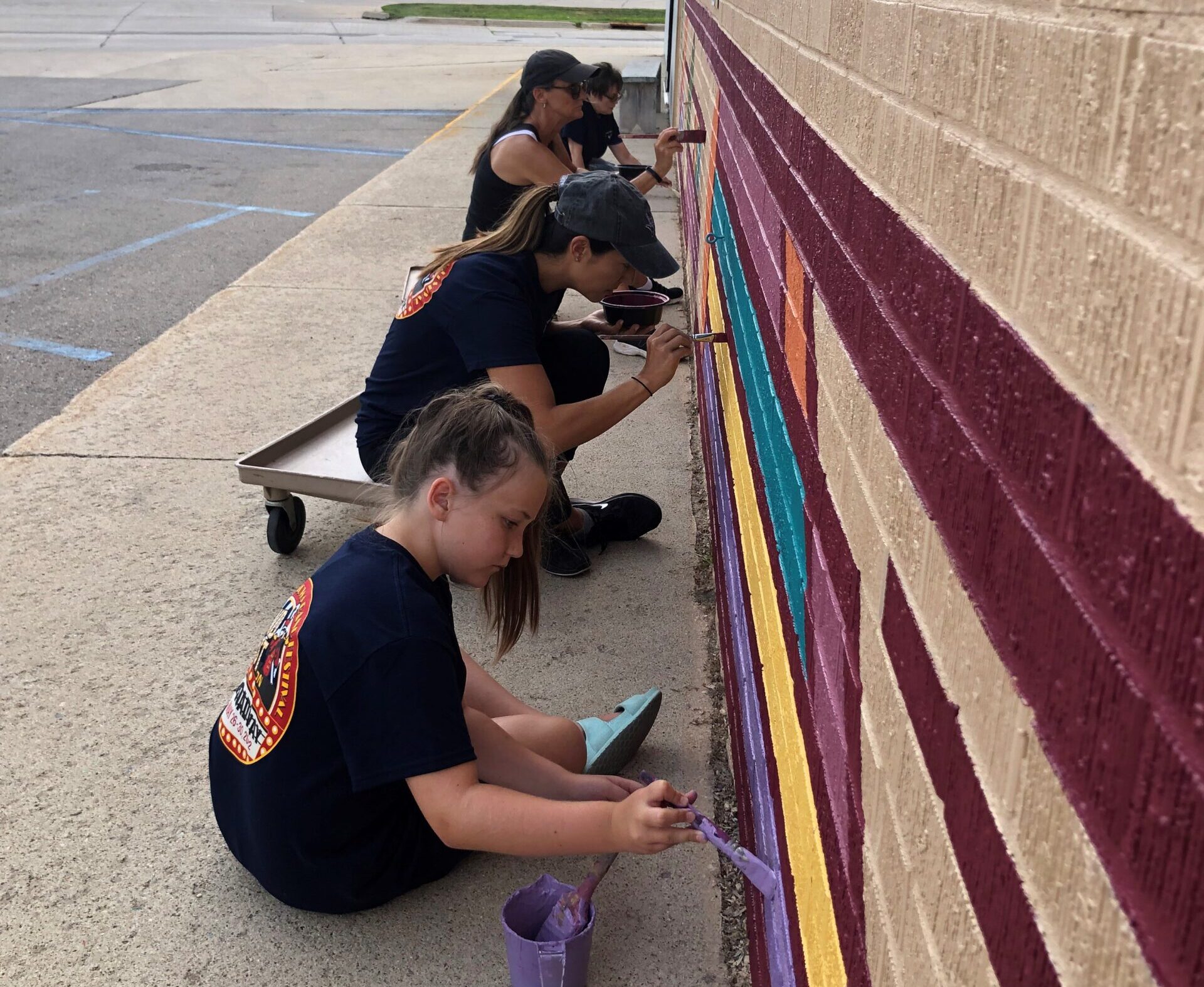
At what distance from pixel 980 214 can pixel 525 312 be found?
225 cm

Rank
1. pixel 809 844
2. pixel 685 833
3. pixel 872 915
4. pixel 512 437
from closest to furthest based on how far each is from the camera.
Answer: pixel 872 915
pixel 809 844
pixel 685 833
pixel 512 437

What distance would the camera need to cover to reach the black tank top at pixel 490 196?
4.97 m

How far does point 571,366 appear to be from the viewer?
363 cm

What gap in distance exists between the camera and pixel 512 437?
2.10 meters

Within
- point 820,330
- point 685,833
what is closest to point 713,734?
point 685,833

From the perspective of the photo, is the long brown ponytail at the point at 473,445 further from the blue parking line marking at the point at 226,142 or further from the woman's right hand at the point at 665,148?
the blue parking line marking at the point at 226,142

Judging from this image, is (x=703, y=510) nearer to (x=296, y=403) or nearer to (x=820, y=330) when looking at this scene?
(x=296, y=403)

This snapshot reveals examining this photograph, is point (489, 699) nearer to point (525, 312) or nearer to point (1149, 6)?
point (525, 312)

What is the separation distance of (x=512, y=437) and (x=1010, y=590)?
135cm

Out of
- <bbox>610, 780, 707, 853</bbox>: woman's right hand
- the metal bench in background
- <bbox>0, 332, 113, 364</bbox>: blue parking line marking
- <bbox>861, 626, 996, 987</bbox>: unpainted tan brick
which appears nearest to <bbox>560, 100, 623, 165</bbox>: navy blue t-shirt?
<bbox>0, 332, 113, 364</bbox>: blue parking line marking

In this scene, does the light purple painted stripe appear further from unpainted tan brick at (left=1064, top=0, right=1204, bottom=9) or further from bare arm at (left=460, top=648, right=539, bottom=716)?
unpainted tan brick at (left=1064, top=0, right=1204, bottom=9)

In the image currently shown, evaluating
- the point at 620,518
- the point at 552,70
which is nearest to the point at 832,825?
the point at 620,518

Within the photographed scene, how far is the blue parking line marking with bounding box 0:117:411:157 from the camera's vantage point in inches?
438

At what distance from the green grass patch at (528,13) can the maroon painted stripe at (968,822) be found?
25944 mm
